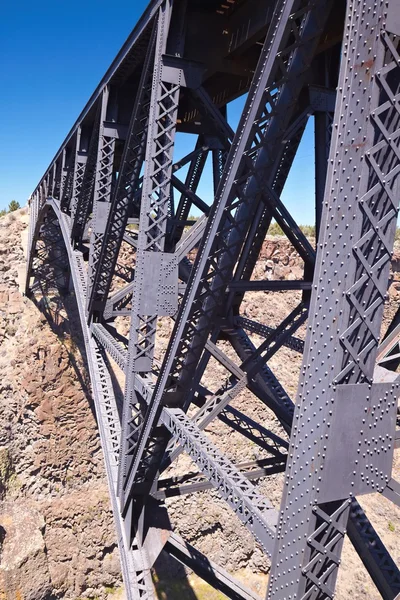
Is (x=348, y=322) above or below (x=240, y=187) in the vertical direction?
below

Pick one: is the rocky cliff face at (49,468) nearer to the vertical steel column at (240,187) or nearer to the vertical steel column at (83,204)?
the vertical steel column at (83,204)

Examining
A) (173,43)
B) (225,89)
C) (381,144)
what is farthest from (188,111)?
(381,144)

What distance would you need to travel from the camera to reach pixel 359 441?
8.39 feet

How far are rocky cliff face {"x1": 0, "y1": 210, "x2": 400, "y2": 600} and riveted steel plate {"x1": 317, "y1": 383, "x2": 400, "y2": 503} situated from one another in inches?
515

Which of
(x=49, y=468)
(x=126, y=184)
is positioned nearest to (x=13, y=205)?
(x=49, y=468)

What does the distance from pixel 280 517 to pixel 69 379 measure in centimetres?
1391

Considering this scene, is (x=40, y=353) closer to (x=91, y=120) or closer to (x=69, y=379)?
(x=69, y=379)

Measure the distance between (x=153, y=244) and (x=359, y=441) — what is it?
3.34 meters

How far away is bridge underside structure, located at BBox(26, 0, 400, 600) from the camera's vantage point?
8.07ft

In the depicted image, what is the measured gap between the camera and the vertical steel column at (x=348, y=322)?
2400 mm

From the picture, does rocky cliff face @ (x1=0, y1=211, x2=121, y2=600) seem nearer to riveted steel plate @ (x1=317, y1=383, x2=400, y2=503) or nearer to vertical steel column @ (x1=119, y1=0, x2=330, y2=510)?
vertical steel column @ (x1=119, y1=0, x2=330, y2=510)

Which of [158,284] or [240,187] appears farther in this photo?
[158,284]

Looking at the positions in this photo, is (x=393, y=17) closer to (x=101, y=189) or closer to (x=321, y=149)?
(x=321, y=149)

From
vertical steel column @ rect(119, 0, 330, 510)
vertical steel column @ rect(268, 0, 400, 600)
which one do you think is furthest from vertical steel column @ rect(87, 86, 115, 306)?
vertical steel column @ rect(268, 0, 400, 600)
